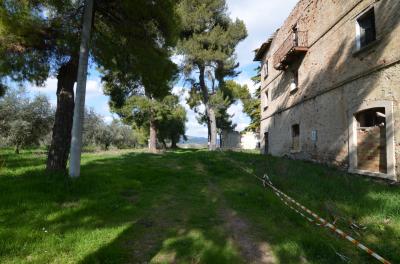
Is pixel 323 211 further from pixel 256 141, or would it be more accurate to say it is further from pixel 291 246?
pixel 256 141

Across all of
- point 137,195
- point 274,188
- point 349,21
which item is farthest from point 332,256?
point 349,21

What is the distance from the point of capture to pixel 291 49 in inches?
617

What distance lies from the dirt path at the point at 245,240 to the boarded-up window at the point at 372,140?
5.64 meters

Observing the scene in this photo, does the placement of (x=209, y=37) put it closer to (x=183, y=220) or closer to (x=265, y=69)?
(x=265, y=69)

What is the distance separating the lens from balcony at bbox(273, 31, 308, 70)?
15.4 meters

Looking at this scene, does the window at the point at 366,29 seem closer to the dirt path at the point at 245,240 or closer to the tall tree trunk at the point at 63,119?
the dirt path at the point at 245,240

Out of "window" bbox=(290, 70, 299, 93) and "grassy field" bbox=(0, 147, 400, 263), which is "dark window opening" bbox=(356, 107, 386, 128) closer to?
"grassy field" bbox=(0, 147, 400, 263)

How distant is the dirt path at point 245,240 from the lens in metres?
4.18

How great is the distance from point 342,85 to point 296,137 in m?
5.69

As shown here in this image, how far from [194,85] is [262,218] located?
79.3 feet

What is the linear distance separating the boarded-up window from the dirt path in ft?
18.5

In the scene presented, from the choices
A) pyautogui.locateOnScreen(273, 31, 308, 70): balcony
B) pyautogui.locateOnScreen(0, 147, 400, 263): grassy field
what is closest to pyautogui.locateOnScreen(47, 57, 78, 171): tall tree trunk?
pyautogui.locateOnScreen(0, 147, 400, 263): grassy field

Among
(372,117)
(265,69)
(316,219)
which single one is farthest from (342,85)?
(265,69)

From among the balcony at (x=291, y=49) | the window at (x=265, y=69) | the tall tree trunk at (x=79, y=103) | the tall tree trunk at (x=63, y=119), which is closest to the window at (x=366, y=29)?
the balcony at (x=291, y=49)
